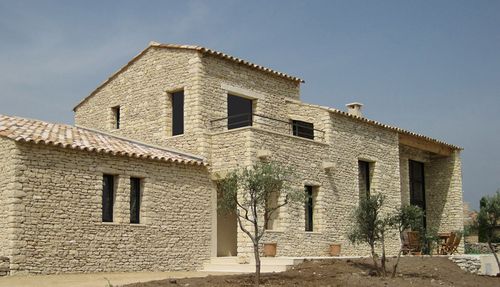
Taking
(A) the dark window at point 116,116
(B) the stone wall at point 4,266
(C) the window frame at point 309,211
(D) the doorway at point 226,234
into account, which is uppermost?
(A) the dark window at point 116,116

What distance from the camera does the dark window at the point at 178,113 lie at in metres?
20.5

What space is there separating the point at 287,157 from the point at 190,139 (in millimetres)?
3117

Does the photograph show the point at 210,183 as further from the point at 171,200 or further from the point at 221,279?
the point at 221,279

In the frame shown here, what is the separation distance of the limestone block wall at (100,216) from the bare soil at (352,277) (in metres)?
3.50

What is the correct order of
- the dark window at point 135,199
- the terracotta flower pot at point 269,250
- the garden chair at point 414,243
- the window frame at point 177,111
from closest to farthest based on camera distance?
the dark window at point 135,199 < the terracotta flower pot at point 269,250 < the window frame at point 177,111 < the garden chair at point 414,243

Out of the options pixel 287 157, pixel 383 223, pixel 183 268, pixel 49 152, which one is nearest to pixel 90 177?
pixel 49 152

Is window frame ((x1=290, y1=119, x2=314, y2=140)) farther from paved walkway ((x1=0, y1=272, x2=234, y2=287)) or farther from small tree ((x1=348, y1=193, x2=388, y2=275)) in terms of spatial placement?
paved walkway ((x1=0, y1=272, x2=234, y2=287))

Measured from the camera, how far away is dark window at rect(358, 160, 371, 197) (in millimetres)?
23550

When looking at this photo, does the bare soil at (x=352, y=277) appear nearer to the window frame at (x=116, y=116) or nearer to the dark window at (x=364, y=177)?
the dark window at (x=364, y=177)

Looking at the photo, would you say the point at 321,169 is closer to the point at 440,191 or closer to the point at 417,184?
the point at 417,184

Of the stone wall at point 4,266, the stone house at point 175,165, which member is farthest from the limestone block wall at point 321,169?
the stone wall at point 4,266

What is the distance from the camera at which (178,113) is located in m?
20.7

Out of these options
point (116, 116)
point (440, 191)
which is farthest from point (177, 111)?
point (440, 191)

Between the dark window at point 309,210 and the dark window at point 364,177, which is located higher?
the dark window at point 364,177
